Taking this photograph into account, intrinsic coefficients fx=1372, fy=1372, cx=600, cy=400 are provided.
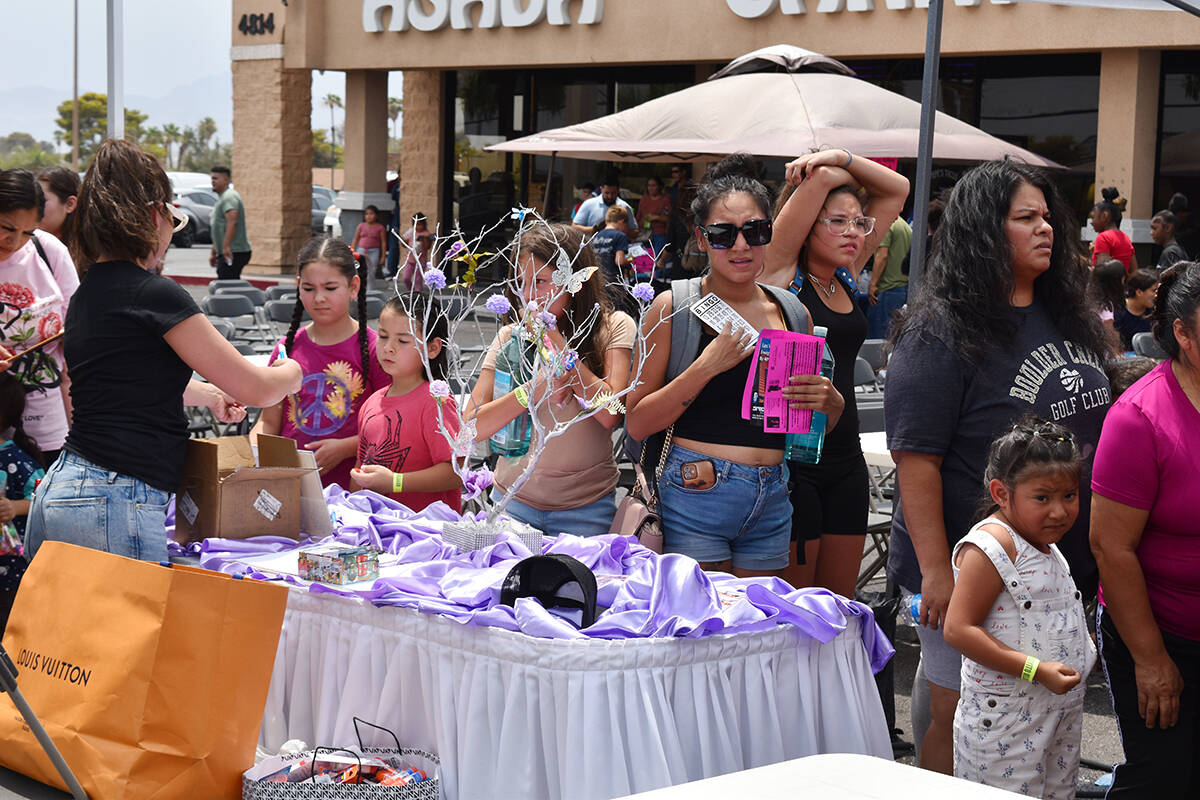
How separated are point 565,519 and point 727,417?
2.11ft

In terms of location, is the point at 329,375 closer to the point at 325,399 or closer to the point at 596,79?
the point at 325,399

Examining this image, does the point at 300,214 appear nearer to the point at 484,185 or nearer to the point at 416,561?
the point at 484,185

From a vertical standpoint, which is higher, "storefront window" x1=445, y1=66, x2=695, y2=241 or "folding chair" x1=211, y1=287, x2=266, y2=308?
"storefront window" x1=445, y1=66, x2=695, y2=241

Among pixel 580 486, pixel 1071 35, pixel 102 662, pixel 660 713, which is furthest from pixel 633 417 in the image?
pixel 1071 35

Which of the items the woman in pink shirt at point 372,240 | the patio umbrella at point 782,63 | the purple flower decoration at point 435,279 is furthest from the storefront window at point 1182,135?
the purple flower decoration at point 435,279

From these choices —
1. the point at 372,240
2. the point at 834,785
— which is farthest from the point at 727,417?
the point at 372,240

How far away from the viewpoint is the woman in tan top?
390cm

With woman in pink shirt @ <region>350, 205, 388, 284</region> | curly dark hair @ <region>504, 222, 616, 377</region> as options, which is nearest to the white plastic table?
curly dark hair @ <region>504, 222, 616, 377</region>

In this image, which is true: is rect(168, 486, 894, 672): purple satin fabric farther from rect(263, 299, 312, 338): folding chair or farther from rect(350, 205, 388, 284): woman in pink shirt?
rect(350, 205, 388, 284): woman in pink shirt

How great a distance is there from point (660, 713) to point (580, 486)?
1.14 m

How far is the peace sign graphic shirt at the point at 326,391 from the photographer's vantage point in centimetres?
468

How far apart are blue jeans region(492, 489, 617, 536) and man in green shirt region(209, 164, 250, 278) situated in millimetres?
13997

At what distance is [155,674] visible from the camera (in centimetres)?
311

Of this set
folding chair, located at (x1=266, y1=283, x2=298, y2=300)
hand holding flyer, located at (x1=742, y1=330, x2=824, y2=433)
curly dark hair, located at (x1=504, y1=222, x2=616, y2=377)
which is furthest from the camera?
folding chair, located at (x1=266, y1=283, x2=298, y2=300)
